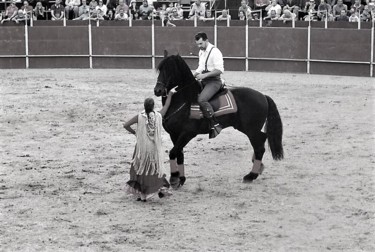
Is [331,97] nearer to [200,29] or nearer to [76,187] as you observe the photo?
[200,29]

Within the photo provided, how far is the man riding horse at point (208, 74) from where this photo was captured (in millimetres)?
9047

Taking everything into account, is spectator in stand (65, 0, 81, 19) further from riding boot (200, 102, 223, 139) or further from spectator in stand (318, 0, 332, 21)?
riding boot (200, 102, 223, 139)

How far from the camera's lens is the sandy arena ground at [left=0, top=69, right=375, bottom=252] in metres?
6.93

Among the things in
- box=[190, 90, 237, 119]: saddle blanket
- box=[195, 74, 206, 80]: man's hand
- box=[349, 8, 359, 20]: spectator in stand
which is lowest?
box=[190, 90, 237, 119]: saddle blanket

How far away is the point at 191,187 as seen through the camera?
356 inches

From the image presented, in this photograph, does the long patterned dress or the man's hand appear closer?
the long patterned dress

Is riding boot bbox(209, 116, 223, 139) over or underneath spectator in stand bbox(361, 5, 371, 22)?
underneath

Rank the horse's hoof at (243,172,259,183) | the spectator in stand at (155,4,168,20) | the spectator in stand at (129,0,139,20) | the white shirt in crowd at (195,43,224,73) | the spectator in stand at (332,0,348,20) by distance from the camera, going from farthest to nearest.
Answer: the spectator in stand at (129,0,139,20) → the spectator in stand at (155,4,168,20) → the spectator in stand at (332,0,348,20) → the horse's hoof at (243,172,259,183) → the white shirt in crowd at (195,43,224,73)

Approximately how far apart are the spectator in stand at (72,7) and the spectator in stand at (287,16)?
663 centimetres

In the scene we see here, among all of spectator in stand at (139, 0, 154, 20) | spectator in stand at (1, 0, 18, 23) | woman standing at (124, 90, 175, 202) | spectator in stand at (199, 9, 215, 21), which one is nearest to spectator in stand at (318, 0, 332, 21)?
spectator in stand at (199, 9, 215, 21)

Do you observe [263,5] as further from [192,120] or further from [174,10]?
[192,120]

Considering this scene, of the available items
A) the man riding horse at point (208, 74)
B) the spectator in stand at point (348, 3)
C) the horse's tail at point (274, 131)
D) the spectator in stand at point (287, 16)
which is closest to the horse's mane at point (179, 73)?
the man riding horse at point (208, 74)

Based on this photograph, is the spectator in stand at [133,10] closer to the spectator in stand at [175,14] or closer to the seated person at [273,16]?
the spectator in stand at [175,14]

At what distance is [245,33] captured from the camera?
22.9 metres
